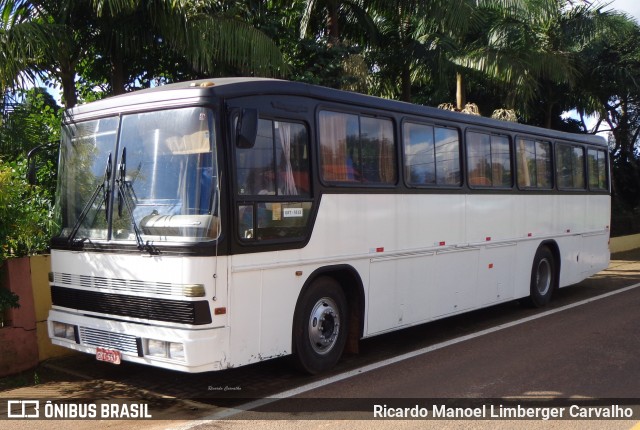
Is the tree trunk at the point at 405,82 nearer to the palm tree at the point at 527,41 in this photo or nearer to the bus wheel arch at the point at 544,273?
the palm tree at the point at 527,41

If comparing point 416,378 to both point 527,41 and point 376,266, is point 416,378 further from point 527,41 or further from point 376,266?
point 527,41

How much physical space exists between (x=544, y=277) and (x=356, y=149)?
5918 mm

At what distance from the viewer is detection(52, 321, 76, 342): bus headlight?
692 cm

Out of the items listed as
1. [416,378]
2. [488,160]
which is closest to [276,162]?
[416,378]

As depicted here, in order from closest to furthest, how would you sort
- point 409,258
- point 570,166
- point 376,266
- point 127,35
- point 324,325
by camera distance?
point 324,325
point 376,266
point 409,258
point 127,35
point 570,166

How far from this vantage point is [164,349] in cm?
606

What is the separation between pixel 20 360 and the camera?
768cm

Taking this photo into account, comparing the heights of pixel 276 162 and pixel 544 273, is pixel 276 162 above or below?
above

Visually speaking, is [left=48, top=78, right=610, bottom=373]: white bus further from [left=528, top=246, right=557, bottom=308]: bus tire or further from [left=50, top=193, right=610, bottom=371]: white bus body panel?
[left=528, top=246, right=557, bottom=308]: bus tire

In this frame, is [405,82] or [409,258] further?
[405,82]

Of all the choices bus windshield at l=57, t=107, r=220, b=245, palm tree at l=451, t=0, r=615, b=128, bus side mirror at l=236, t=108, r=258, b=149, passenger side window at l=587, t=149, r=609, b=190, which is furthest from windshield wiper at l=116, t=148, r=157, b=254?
palm tree at l=451, t=0, r=615, b=128

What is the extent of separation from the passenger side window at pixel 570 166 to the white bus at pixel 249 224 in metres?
3.79

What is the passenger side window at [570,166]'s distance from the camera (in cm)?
1254

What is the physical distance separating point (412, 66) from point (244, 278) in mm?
10715
